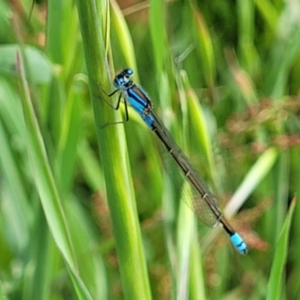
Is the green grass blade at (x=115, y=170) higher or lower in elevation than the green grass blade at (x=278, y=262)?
higher

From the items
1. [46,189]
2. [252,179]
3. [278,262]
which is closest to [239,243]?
[252,179]

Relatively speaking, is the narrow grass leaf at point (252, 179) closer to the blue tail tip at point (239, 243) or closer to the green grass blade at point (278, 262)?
the blue tail tip at point (239, 243)

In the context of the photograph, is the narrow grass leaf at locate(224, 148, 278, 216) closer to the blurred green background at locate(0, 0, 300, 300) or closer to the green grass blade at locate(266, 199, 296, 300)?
the blurred green background at locate(0, 0, 300, 300)

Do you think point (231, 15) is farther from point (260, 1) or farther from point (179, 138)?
point (179, 138)

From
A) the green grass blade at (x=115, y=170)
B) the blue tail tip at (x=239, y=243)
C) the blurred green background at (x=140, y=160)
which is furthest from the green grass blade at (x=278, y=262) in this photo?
the blue tail tip at (x=239, y=243)

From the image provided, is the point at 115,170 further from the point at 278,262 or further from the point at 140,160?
the point at 140,160
